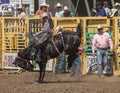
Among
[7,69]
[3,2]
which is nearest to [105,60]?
[7,69]

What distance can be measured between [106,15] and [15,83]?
4.97 m

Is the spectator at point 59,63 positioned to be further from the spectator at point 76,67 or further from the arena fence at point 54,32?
the spectator at point 76,67

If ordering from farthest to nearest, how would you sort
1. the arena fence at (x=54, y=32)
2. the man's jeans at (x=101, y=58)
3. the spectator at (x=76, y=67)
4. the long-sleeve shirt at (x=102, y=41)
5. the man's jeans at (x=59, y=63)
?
the man's jeans at (x=59, y=63) → the arena fence at (x=54, y=32) → the spectator at (x=76, y=67) → the man's jeans at (x=101, y=58) → the long-sleeve shirt at (x=102, y=41)

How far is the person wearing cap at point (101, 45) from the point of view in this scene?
1562 centimetres

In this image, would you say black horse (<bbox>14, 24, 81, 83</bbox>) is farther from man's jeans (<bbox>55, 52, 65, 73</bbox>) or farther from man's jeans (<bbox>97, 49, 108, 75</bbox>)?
man's jeans (<bbox>55, 52, 65, 73</bbox>)

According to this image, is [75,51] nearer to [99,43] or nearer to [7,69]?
[99,43]

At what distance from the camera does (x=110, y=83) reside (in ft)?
46.0

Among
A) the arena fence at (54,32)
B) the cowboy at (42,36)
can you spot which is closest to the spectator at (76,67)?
the arena fence at (54,32)

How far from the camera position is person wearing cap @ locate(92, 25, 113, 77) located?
51.3ft

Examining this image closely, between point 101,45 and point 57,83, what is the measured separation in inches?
93.1

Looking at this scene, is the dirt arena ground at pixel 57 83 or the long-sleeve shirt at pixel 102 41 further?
the long-sleeve shirt at pixel 102 41

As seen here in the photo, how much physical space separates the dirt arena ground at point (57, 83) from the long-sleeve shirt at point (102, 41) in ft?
3.48

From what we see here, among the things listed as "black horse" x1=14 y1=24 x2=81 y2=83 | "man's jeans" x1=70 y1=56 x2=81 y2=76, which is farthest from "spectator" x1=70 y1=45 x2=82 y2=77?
"black horse" x1=14 y1=24 x2=81 y2=83

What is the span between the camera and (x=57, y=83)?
46.4 feet
